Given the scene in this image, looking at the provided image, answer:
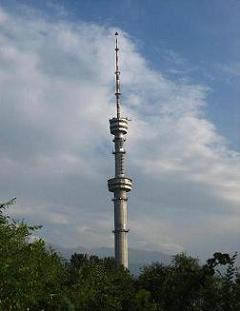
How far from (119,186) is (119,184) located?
0.57 metres

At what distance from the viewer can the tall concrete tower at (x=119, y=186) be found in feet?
509

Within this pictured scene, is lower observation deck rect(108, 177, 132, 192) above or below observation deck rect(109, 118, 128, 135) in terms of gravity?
below

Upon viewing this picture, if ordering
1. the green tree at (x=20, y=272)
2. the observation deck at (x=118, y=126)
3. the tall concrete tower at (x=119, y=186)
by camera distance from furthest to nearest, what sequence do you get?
1. the observation deck at (x=118, y=126)
2. the tall concrete tower at (x=119, y=186)
3. the green tree at (x=20, y=272)

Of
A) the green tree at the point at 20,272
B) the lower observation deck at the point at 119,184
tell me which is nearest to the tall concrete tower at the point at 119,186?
the lower observation deck at the point at 119,184

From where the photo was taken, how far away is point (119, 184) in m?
159

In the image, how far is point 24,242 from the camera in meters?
35.0

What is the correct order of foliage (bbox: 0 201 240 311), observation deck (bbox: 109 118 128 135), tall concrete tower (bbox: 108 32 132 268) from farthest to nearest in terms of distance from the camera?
observation deck (bbox: 109 118 128 135)
tall concrete tower (bbox: 108 32 132 268)
foliage (bbox: 0 201 240 311)

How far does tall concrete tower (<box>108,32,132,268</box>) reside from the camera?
155125 mm

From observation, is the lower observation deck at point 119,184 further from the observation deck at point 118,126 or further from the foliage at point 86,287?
the foliage at point 86,287

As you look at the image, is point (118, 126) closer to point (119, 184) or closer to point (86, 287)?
point (119, 184)

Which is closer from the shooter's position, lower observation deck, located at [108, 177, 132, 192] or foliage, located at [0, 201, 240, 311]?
foliage, located at [0, 201, 240, 311]

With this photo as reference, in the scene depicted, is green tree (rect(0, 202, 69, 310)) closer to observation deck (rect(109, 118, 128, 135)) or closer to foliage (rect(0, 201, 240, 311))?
foliage (rect(0, 201, 240, 311))

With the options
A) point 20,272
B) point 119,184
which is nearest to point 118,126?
point 119,184

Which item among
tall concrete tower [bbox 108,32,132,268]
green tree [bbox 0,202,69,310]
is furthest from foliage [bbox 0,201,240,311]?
tall concrete tower [bbox 108,32,132,268]
